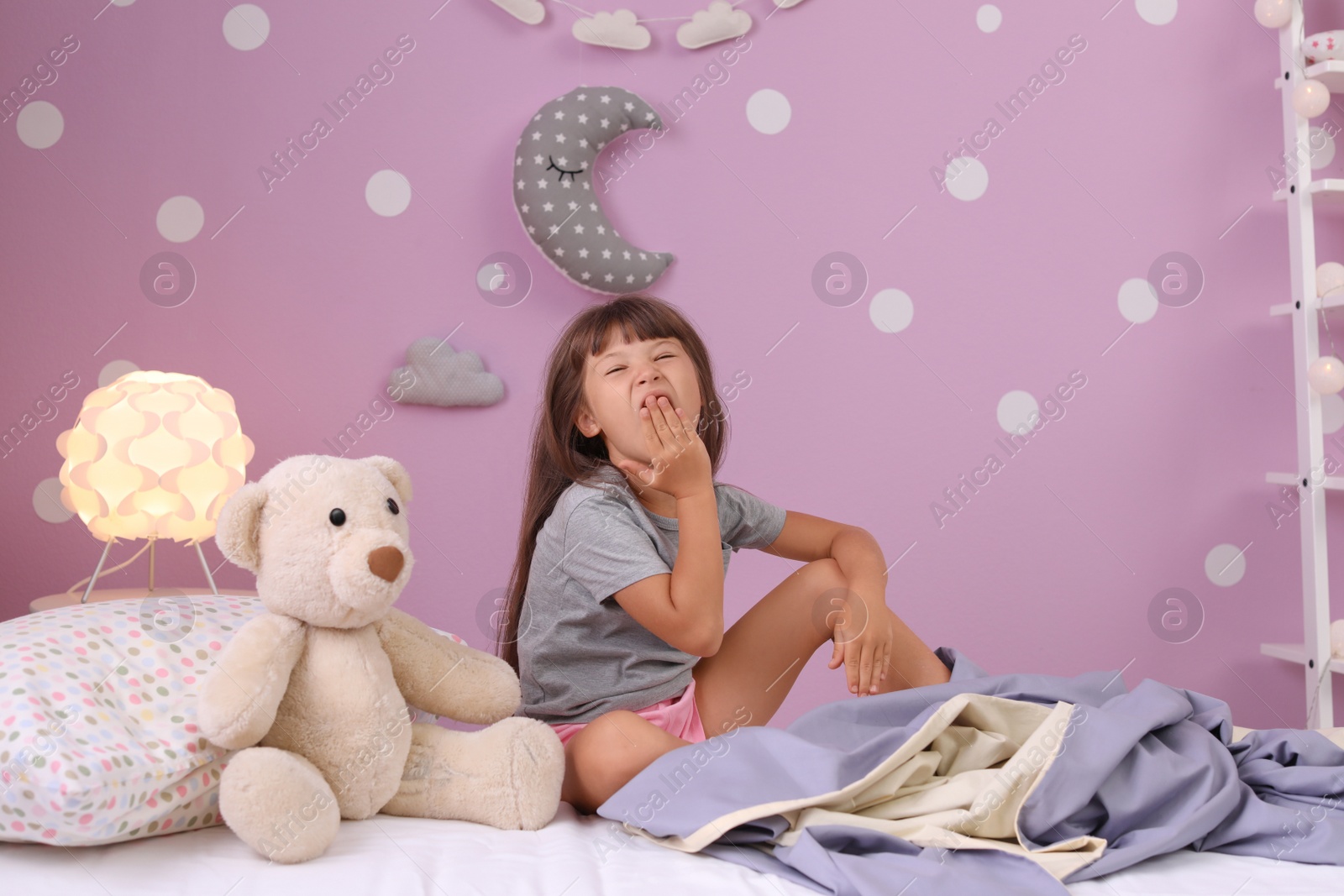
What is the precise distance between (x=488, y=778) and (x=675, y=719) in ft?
1.01

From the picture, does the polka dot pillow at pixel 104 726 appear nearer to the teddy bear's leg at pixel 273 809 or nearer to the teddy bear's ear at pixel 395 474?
the teddy bear's leg at pixel 273 809

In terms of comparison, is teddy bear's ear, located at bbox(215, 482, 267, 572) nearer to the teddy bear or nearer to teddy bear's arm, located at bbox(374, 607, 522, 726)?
the teddy bear

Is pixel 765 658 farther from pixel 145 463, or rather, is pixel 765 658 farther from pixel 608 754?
pixel 145 463

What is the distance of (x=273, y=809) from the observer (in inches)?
30.1

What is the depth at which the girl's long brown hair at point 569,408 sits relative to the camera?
126 cm

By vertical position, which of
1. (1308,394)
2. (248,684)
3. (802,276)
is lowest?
(248,684)

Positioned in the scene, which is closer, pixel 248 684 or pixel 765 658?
pixel 248 684

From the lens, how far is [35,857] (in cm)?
76

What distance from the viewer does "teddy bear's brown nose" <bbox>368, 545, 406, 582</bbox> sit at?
844mm

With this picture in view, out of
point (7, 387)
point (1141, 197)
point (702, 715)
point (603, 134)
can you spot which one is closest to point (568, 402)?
point (702, 715)

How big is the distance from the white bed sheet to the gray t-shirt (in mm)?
310

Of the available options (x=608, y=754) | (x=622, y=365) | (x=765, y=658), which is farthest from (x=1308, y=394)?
(x=608, y=754)

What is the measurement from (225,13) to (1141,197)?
1.61m

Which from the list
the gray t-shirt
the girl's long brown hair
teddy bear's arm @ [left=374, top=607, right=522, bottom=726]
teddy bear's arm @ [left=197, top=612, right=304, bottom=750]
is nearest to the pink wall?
the girl's long brown hair
